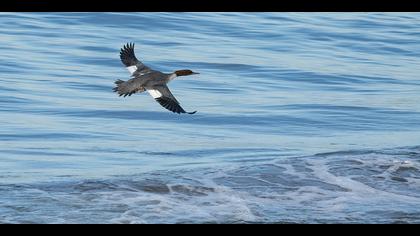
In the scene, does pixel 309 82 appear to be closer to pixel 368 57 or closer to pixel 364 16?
pixel 368 57

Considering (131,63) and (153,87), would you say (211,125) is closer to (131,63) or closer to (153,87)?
(131,63)

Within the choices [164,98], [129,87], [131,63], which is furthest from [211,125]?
[129,87]

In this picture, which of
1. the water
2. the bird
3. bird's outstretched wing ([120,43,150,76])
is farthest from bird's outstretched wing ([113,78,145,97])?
the water

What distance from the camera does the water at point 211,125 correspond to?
747cm

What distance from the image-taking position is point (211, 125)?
36.8 feet

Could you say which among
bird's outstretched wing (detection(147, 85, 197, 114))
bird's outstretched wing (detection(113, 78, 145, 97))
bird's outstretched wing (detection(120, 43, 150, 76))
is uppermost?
bird's outstretched wing (detection(120, 43, 150, 76))

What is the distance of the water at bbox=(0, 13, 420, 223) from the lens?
294 inches

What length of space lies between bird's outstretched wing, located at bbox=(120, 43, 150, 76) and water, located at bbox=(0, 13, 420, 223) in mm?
944

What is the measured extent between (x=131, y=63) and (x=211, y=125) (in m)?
3.96

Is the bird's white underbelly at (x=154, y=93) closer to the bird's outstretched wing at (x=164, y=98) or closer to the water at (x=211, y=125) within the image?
the bird's outstretched wing at (x=164, y=98)

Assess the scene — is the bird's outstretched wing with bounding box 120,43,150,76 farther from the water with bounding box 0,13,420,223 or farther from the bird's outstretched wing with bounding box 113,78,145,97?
the water with bounding box 0,13,420,223

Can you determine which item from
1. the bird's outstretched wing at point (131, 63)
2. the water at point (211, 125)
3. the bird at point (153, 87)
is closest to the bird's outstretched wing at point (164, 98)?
the bird at point (153, 87)
